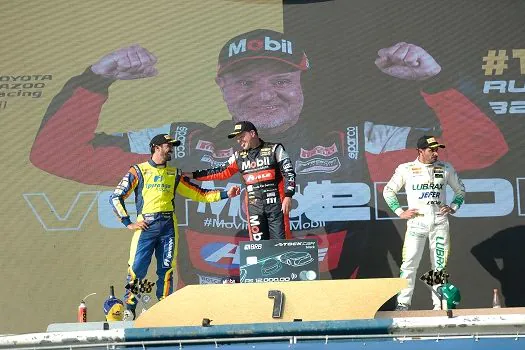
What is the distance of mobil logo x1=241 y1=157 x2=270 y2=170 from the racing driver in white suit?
43.8 inches

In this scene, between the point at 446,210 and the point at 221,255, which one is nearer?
the point at 446,210

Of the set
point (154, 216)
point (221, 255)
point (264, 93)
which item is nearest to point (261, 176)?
point (154, 216)

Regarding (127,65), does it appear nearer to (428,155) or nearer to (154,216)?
(154,216)

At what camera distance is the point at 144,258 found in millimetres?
9070

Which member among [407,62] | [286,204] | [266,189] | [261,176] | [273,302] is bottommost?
[273,302]

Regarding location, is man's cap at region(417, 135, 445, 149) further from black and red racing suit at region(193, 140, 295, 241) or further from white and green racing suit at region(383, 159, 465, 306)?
black and red racing suit at region(193, 140, 295, 241)

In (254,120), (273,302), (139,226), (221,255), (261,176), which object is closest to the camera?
(273,302)

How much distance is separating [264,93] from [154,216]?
6.50ft

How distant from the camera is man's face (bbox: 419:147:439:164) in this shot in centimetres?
930

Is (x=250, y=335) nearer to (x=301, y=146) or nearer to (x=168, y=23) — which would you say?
(x=301, y=146)

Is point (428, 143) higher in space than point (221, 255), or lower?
higher

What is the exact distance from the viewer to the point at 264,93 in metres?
10.5

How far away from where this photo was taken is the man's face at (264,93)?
10.4 meters

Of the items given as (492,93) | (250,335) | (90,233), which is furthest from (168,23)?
(250,335)
